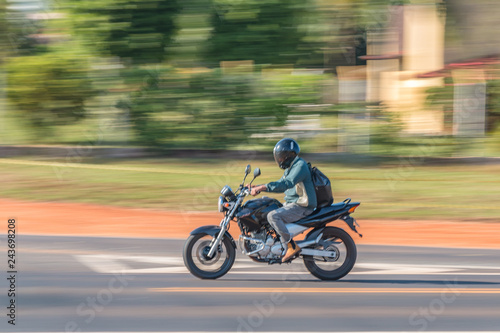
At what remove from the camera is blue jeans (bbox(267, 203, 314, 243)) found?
8133 mm

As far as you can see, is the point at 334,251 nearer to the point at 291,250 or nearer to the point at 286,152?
Result: the point at 291,250

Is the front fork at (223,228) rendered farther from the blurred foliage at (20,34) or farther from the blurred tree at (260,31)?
the blurred foliage at (20,34)

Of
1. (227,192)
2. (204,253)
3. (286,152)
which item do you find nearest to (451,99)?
(286,152)

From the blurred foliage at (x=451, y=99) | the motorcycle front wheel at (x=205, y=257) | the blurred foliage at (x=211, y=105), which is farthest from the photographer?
the blurred foliage at (x=451, y=99)

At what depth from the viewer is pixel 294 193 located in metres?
8.35

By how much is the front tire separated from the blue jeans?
0.35m

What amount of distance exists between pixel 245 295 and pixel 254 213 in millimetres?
999

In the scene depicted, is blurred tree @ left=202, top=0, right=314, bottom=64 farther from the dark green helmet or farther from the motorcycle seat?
the motorcycle seat

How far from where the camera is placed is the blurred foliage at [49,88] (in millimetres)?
23906

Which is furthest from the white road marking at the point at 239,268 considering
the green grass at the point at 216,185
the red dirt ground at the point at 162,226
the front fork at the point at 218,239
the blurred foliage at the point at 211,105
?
the blurred foliage at the point at 211,105

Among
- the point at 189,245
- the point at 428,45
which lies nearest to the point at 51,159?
the point at 428,45

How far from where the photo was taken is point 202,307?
7160 millimetres

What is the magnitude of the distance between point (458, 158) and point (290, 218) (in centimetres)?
1524

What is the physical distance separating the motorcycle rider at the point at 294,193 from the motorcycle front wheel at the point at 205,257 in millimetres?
635
